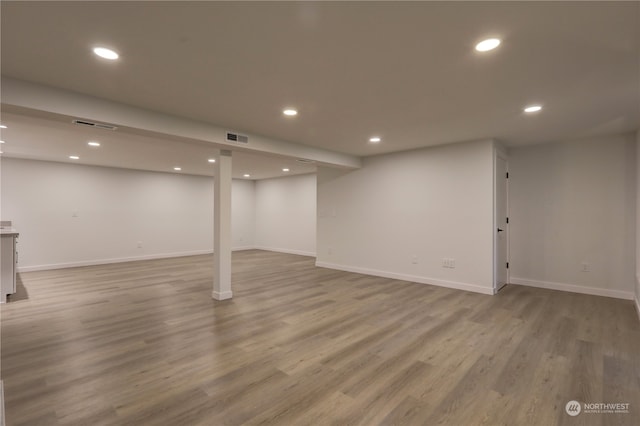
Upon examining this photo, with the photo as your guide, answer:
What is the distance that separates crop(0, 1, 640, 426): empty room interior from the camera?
6.58 feet

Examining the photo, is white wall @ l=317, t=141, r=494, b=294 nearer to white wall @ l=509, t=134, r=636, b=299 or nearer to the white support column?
white wall @ l=509, t=134, r=636, b=299

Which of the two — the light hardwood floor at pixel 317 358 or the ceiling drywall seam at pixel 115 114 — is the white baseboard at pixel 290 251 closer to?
the light hardwood floor at pixel 317 358

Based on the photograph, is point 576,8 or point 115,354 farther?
point 115,354

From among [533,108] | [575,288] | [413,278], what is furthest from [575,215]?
[413,278]

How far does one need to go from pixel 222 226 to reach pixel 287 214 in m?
5.53

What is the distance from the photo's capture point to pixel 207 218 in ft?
33.1

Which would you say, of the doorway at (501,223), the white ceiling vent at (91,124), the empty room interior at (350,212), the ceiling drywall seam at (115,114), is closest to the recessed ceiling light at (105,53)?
the empty room interior at (350,212)

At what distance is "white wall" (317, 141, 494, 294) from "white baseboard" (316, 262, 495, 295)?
2 cm

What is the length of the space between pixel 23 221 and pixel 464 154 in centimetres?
921

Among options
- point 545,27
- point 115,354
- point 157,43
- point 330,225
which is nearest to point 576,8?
point 545,27

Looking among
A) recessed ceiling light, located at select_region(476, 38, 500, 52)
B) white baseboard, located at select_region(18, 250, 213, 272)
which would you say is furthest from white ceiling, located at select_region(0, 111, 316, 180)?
recessed ceiling light, located at select_region(476, 38, 500, 52)

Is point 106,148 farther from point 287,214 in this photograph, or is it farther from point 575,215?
point 575,215

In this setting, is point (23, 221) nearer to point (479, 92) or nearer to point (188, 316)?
point (188, 316)

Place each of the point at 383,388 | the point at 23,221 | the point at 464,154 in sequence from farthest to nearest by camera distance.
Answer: the point at 23,221
the point at 464,154
the point at 383,388
